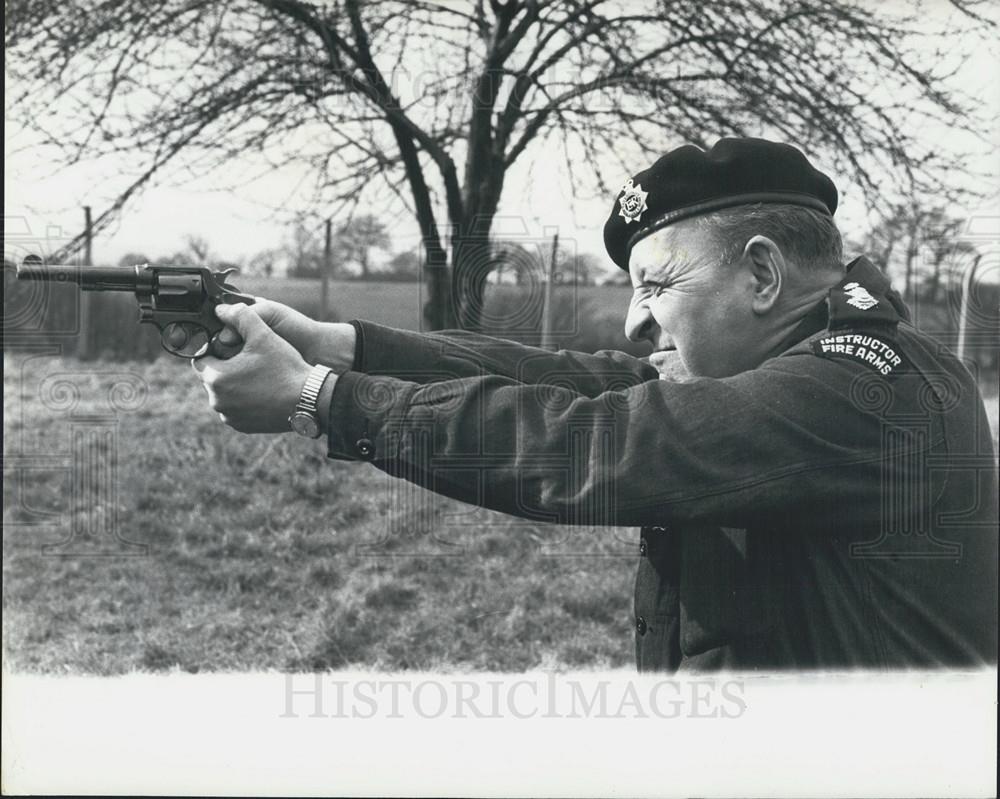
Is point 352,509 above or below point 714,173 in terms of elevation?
below

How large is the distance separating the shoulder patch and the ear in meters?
0.20

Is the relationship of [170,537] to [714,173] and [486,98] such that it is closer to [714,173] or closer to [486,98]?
[486,98]

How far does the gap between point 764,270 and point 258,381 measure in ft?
3.58

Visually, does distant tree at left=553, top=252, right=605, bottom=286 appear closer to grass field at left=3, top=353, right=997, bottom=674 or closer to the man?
grass field at left=3, top=353, right=997, bottom=674

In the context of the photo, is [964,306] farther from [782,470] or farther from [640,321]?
[782,470]

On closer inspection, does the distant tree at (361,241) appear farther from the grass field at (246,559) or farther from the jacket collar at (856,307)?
the jacket collar at (856,307)

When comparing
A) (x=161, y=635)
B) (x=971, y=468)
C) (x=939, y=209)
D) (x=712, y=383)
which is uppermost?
(x=939, y=209)

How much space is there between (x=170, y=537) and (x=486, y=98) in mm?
2336

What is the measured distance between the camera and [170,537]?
4098mm

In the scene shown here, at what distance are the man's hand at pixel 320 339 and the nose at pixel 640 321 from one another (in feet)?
2.59

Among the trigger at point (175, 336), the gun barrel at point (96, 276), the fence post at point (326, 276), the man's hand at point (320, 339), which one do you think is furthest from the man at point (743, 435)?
the fence post at point (326, 276)

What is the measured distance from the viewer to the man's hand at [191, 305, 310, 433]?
1.88 m

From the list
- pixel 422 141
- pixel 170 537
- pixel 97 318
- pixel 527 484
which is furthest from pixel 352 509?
pixel 527 484

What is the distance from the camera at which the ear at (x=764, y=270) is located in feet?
6.35
